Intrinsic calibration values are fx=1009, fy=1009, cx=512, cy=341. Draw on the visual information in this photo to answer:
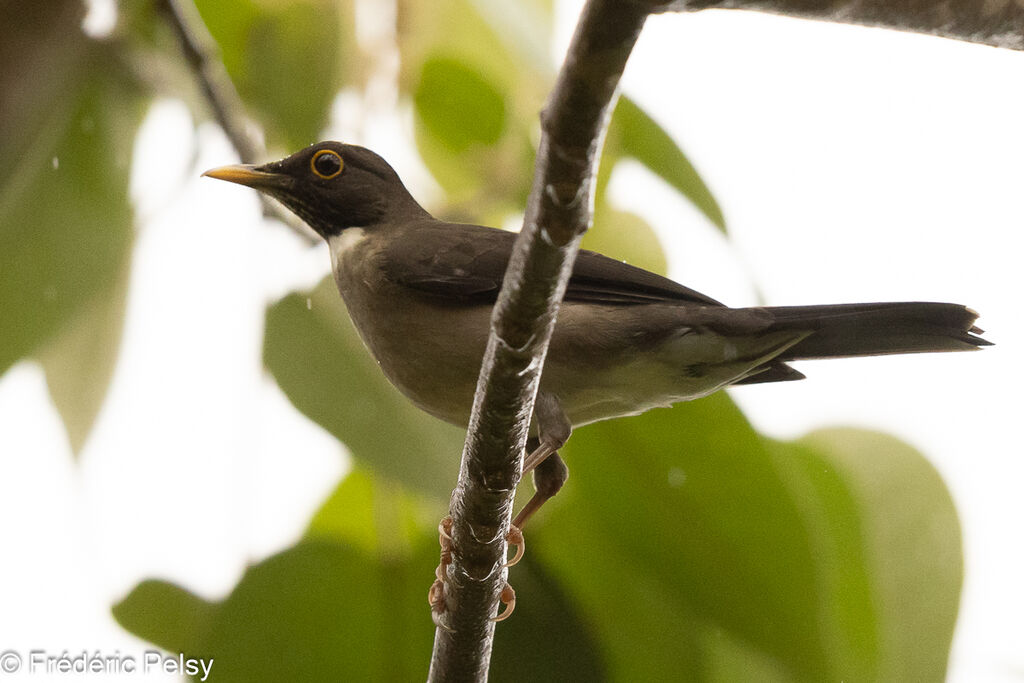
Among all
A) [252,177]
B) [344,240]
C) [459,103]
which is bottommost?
[344,240]

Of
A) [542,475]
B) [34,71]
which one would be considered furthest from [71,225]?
[542,475]

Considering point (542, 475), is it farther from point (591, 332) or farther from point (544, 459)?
point (591, 332)

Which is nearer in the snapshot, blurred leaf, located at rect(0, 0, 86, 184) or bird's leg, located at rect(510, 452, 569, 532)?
bird's leg, located at rect(510, 452, 569, 532)

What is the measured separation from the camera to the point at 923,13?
1528 mm

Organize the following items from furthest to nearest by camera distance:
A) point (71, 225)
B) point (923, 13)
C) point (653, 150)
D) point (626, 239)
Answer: point (71, 225)
point (626, 239)
point (653, 150)
point (923, 13)

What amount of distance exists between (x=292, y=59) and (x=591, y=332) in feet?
6.92

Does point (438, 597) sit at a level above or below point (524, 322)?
below

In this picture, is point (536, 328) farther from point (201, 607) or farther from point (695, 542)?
point (201, 607)

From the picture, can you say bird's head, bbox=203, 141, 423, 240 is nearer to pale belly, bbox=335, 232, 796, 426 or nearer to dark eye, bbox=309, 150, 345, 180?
dark eye, bbox=309, 150, 345, 180

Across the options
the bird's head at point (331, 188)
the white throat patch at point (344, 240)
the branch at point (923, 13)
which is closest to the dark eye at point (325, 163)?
the bird's head at point (331, 188)

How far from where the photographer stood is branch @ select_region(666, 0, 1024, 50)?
144cm

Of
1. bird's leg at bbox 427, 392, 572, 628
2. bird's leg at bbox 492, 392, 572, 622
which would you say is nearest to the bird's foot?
bird's leg at bbox 427, 392, 572, 628

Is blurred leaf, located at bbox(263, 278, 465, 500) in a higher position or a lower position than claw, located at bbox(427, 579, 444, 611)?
higher

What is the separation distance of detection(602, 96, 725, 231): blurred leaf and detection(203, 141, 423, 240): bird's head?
915 mm
